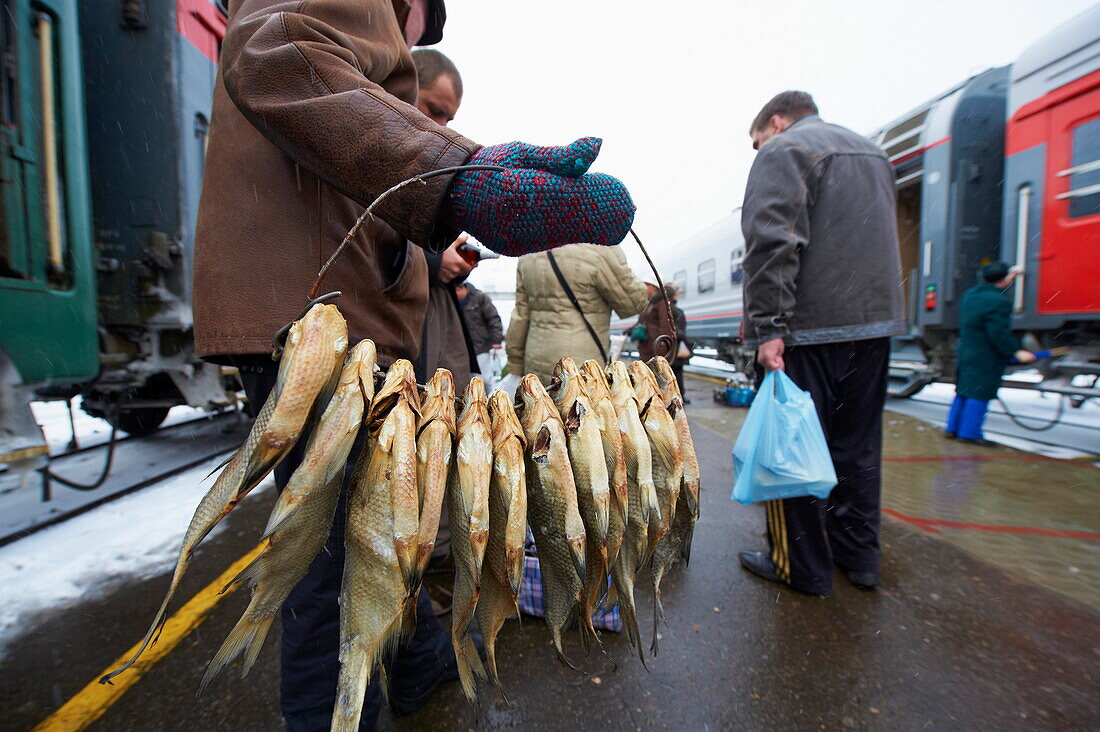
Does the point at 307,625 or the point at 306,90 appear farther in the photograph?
the point at 307,625

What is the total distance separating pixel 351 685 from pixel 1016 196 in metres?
7.70

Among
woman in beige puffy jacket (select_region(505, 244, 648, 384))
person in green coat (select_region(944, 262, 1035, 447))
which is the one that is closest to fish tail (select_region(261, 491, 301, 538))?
woman in beige puffy jacket (select_region(505, 244, 648, 384))

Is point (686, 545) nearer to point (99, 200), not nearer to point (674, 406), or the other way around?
point (674, 406)

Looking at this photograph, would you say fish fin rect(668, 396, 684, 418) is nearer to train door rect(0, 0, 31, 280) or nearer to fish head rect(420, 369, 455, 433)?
fish head rect(420, 369, 455, 433)

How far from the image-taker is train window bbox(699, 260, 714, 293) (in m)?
12.8

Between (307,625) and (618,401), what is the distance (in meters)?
1.01

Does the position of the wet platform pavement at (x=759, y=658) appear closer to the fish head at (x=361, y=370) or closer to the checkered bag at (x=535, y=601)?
the checkered bag at (x=535, y=601)

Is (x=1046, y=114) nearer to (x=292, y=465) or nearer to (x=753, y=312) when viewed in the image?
(x=753, y=312)

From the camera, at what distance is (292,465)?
1240mm

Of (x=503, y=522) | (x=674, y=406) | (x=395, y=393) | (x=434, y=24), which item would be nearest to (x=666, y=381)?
(x=674, y=406)

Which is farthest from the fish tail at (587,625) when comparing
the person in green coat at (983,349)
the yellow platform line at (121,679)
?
the person in green coat at (983,349)

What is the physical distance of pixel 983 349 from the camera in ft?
16.2

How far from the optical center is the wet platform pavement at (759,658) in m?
1.71

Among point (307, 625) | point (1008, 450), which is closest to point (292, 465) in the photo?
point (307, 625)
